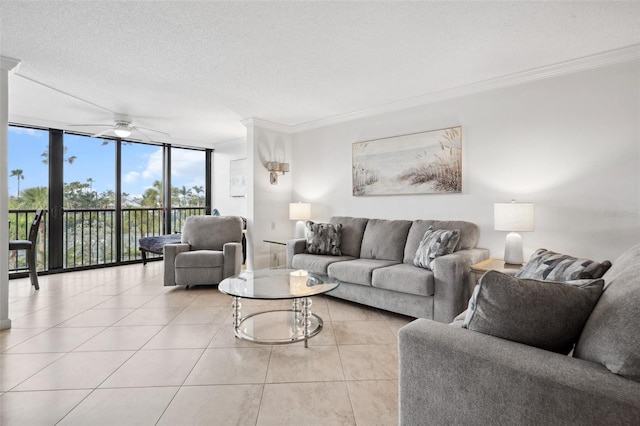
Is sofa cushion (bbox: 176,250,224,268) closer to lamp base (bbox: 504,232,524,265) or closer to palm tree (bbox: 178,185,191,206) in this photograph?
palm tree (bbox: 178,185,191,206)

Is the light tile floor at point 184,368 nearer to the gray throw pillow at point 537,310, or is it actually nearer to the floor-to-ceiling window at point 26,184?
the gray throw pillow at point 537,310

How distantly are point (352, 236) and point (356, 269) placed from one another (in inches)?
33.0

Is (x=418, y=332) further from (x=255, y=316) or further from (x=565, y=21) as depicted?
(x=565, y=21)

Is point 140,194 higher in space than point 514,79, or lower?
lower

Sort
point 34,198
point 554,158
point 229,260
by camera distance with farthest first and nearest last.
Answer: point 34,198, point 229,260, point 554,158

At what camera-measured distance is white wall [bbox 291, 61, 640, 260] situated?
2746 millimetres

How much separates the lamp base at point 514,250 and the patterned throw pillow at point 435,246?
0.45 metres

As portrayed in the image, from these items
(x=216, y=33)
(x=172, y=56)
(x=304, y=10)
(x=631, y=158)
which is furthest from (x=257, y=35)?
(x=631, y=158)

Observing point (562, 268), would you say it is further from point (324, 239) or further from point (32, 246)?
point (32, 246)

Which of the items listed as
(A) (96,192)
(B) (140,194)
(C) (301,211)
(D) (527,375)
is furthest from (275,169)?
(D) (527,375)

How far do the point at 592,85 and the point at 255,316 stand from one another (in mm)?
3718

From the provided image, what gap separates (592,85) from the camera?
2.89m

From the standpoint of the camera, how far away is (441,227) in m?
3.52

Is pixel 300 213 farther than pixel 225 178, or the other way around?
pixel 225 178
